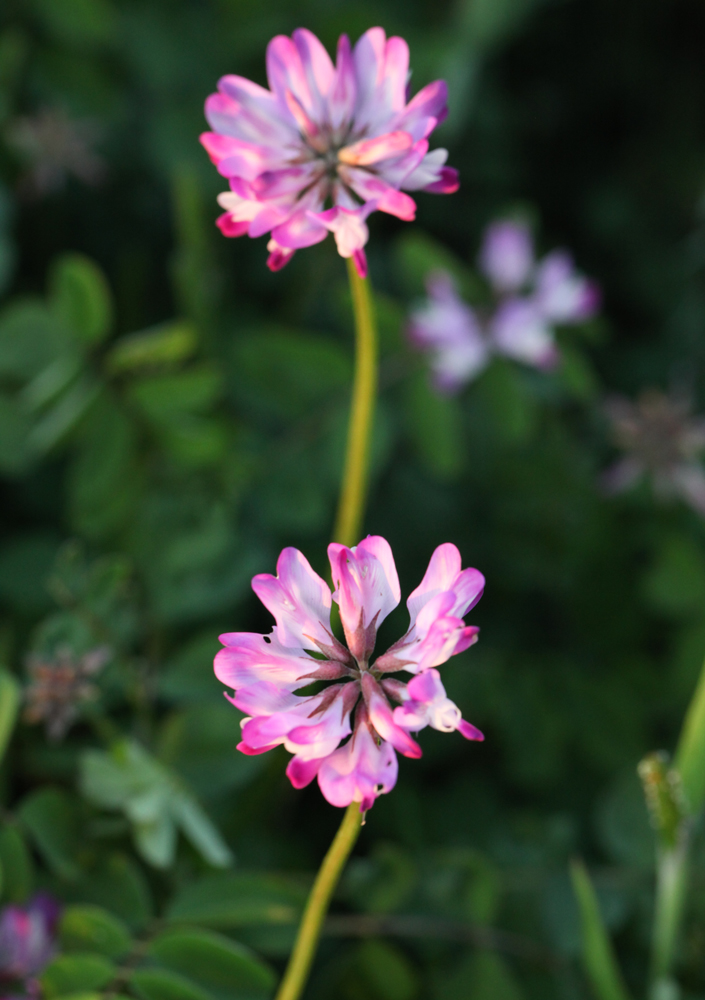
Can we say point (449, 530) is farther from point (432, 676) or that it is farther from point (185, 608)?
point (432, 676)

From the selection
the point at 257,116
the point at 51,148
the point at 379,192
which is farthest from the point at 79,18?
the point at 379,192

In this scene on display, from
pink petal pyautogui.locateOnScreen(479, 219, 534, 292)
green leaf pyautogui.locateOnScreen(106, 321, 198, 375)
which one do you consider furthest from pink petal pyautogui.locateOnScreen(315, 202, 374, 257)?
pink petal pyautogui.locateOnScreen(479, 219, 534, 292)

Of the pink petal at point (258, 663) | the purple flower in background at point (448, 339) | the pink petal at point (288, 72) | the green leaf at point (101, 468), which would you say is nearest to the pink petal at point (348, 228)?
the pink petal at point (288, 72)

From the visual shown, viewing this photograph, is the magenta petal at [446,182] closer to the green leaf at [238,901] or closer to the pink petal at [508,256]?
the green leaf at [238,901]

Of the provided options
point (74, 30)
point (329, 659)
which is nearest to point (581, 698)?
point (329, 659)

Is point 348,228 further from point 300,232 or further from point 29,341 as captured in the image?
point 29,341

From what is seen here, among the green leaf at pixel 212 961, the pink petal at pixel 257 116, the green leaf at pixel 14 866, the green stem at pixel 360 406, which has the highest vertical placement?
the pink petal at pixel 257 116

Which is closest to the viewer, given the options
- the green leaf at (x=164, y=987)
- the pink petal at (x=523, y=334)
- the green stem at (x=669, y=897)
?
the green leaf at (x=164, y=987)
